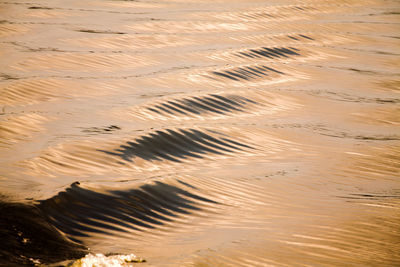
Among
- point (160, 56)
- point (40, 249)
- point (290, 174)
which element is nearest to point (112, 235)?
point (40, 249)

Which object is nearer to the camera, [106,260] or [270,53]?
[106,260]

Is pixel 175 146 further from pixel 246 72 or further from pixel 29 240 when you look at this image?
pixel 246 72

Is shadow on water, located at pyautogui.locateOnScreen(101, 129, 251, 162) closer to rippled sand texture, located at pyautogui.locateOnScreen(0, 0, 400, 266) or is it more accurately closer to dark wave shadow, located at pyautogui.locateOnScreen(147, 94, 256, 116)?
rippled sand texture, located at pyautogui.locateOnScreen(0, 0, 400, 266)

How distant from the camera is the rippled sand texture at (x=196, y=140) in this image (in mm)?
1627

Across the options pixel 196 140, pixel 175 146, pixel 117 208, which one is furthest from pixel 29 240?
pixel 196 140

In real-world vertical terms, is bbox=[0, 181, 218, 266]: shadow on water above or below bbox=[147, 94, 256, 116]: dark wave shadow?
below

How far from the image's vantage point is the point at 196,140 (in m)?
2.54

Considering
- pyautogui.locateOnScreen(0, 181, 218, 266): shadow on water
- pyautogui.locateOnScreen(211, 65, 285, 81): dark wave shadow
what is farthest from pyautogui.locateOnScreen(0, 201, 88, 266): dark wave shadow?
pyautogui.locateOnScreen(211, 65, 285, 81): dark wave shadow

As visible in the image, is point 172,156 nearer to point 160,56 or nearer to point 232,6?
point 160,56

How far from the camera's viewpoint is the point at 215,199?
1975 millimetres

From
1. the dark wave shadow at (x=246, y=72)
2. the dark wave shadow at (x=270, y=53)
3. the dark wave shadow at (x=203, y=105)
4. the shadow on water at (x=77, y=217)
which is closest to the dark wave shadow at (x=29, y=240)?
the shadow on water at (x=77, y=217)

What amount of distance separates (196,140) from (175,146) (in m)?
0.14

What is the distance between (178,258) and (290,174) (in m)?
0.95

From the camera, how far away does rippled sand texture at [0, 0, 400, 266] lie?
1.63 m
